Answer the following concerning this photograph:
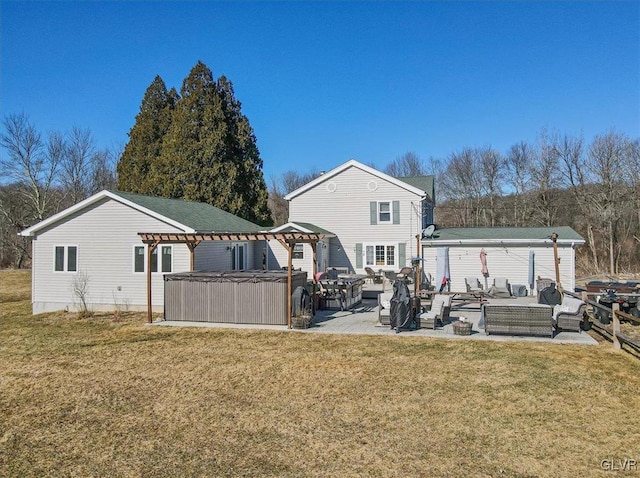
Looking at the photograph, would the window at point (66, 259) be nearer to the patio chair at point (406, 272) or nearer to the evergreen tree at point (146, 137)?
the patio chair at point (406, 272)

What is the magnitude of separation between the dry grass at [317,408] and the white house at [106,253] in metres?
5.33

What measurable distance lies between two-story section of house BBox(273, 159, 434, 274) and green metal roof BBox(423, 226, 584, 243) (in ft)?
5.50

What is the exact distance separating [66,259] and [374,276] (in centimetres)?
1327

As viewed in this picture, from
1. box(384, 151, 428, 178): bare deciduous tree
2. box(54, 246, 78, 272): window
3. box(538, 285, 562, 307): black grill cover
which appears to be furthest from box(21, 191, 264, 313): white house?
box(384, 151, 428, 178): bare deciduous tree

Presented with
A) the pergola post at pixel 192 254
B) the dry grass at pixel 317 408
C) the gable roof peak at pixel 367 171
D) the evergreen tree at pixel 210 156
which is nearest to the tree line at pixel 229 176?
the evergreen tree at pixel 210 156

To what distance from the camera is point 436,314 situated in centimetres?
1183

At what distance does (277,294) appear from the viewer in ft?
41.0

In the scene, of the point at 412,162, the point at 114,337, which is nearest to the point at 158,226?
the point at 114,337

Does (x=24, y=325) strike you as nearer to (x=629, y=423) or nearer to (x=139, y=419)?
(x=139, y=419)

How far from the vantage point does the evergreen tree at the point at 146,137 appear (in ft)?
108

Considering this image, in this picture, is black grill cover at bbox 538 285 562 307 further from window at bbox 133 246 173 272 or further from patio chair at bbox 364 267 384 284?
window at bbox 133 246 173 272

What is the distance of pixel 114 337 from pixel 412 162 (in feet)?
156

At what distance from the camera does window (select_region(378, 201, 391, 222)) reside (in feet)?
73.6

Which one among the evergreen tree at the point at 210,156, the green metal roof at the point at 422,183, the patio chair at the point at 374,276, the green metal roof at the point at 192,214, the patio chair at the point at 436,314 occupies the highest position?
the evergreen tree at the point at 210,156
